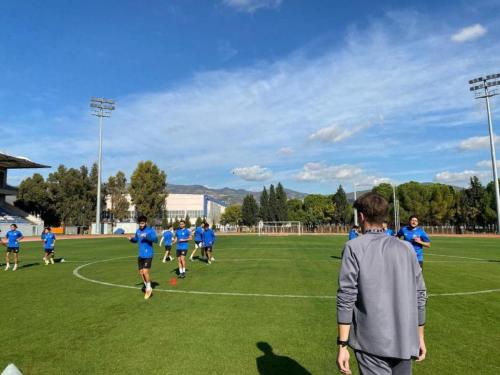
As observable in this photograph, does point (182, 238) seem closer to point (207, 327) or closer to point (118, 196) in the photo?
point (207, 327)

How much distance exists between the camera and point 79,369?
17.0ft

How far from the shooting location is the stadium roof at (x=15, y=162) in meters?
58.0

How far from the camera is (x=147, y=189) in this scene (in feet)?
267

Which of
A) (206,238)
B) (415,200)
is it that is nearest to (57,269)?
(206,238)

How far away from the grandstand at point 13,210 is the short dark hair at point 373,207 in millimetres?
65211

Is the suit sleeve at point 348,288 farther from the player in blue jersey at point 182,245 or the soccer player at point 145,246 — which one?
the player in blue jersey at point 182,245

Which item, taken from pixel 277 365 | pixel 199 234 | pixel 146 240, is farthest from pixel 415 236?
pixel 199 234

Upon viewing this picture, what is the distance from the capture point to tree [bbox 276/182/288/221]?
352 ft

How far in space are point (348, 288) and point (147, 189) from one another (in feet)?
269

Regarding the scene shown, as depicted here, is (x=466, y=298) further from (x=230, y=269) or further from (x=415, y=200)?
(x=415, y=200)

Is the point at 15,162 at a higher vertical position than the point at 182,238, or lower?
higher

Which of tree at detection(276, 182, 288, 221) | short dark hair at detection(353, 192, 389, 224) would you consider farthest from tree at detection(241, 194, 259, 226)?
short dark hair at detection(353, 192, 389, 224)

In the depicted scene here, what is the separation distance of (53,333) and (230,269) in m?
9.75

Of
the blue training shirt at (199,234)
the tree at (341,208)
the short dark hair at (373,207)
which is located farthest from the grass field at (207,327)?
the tree at (341,208)
